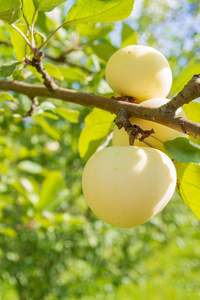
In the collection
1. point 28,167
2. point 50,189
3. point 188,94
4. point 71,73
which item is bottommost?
point 28,167

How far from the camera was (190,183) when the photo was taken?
60 centimetres

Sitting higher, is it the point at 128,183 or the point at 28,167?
the point at 128,183

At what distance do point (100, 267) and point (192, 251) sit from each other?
1278 mm

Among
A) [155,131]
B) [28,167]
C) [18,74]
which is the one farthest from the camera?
[28,167]

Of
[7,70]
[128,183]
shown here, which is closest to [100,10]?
[7,70]

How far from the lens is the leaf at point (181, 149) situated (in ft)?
1.86

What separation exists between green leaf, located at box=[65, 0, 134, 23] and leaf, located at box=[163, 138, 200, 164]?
0.26 meters

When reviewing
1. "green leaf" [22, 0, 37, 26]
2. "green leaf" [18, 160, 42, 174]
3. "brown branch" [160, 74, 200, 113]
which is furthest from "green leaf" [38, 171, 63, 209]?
"brown branch" [160, 74, 200, 113]

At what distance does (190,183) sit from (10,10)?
45cm

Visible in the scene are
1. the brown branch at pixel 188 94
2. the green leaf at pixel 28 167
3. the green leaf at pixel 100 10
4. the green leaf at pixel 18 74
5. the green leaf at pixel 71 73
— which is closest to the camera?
the brown branch at pixel 188 94

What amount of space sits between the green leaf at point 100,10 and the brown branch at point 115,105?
0.52ft

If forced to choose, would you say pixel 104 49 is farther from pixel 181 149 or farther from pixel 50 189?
pixel 50 189

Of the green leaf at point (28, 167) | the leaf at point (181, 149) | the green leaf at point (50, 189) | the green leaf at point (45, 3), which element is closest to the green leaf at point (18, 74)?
the green leaf at point (45, 3)

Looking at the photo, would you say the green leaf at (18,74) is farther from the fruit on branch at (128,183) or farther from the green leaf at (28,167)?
the green leaf at (28,167)
